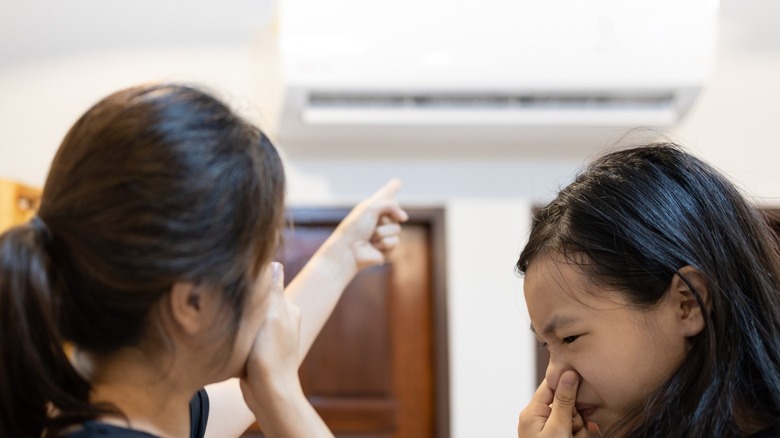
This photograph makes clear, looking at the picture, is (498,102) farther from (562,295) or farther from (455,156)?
(562,295)

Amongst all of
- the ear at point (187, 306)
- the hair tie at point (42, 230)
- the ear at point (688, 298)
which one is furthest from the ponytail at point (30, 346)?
the ear at point (688, 298)

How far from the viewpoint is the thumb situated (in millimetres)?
1168

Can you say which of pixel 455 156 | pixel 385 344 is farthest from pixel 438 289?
pixel 455 156

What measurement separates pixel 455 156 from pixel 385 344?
2.24 ft

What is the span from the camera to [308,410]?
1081 millimetres

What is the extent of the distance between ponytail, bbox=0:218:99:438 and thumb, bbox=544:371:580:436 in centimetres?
58

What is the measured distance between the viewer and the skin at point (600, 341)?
1137 millimetres

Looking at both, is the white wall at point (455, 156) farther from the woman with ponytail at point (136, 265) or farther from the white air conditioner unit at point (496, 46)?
the woman with ponytail at point (136, 265)

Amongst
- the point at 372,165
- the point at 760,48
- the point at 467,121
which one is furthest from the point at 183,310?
the point at 760,48

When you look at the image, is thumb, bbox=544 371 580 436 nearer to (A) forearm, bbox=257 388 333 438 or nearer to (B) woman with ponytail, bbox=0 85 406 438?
(A) forearm, bbox=257 388 333 438

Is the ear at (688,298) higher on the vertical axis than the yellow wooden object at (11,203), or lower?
higher

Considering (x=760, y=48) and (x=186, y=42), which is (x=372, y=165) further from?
(x=760, y=48)

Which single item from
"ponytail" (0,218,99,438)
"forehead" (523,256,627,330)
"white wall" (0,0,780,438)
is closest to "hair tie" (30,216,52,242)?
"ponytail" (0,218,99,438)

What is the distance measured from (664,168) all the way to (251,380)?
594 millimetres
